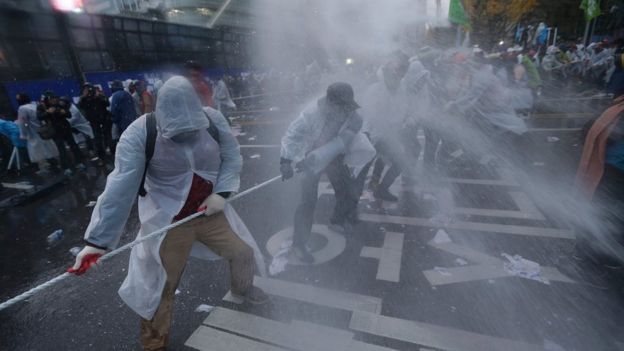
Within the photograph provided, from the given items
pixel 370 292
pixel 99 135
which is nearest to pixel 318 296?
pixel 370 292

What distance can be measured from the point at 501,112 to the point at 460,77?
5.58 feet

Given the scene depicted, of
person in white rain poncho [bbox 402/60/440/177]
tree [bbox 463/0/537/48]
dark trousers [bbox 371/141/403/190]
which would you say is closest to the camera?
dark trousers [bbox 371/141/403/190]

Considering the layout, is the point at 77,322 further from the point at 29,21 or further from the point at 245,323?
the point at 29,21

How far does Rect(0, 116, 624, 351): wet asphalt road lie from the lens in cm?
254

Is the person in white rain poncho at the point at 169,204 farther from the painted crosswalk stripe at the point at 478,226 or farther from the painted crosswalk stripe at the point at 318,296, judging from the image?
the painted crosswalk stripe at the point at 478,226

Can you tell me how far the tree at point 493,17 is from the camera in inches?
1102

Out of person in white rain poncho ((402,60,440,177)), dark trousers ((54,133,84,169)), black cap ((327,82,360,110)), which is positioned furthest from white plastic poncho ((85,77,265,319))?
dark trousers ((54,133,84,169))

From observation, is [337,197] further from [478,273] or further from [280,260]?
[478,273]

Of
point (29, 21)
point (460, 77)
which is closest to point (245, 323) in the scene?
point (460, 77)

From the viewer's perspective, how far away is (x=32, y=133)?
24.8 feet

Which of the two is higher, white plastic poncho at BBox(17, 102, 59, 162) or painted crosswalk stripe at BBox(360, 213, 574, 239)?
white plastic poncho at BBox(17, 102, 59, 162)

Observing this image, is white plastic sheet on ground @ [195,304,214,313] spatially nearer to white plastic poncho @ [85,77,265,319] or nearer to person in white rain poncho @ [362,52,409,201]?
white plastic poncho @ [85,77,265,319]

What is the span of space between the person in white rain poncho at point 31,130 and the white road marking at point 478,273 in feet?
28.5

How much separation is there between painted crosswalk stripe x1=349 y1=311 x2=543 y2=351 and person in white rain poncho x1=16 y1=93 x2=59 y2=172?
27.5ft
